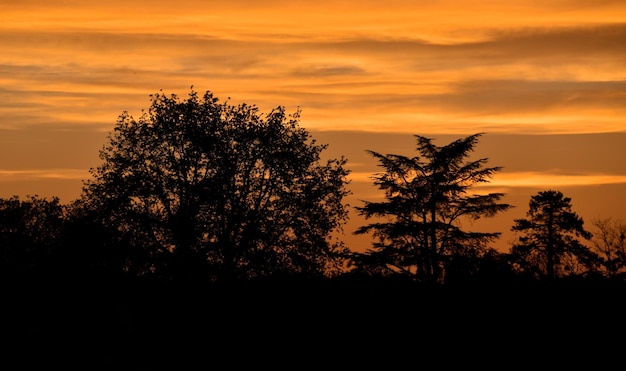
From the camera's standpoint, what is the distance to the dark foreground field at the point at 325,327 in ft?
85.0

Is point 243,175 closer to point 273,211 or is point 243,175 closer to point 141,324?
point 273,211

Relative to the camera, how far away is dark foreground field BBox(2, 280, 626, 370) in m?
25.9

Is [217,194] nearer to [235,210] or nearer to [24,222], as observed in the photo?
[235,210]

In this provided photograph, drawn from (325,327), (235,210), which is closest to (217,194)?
(235,210)

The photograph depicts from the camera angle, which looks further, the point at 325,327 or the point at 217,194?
the point at 217,194

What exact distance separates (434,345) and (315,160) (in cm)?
3289

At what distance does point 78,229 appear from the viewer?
184ft

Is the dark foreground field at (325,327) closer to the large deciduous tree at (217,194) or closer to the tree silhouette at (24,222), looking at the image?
the large deciduous tree at (217,194)

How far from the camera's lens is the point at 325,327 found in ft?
93.7

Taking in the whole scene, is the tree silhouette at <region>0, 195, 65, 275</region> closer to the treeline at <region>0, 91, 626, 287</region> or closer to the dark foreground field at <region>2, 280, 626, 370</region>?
the treeline at <region>0, 91, 626, 287</region>

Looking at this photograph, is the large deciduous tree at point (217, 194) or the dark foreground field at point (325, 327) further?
the large deciduous tree at point (217, 194)

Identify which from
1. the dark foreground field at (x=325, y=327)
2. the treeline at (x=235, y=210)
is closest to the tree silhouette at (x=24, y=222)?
the treeline at (x=235, y=210)

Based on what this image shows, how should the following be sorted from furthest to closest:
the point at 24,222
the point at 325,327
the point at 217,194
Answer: the point at 24,222, the point at 217,194, the point at 325,327

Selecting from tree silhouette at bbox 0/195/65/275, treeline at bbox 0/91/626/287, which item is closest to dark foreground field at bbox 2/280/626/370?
treeline at bbox 0/91/626/287
